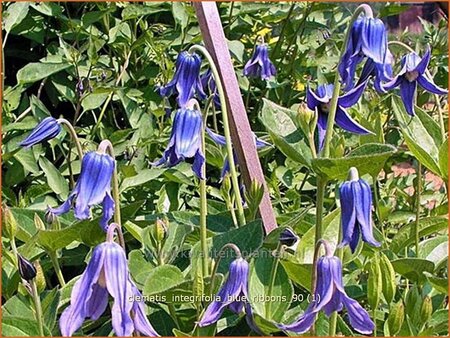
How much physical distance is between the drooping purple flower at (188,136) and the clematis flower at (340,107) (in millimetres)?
175

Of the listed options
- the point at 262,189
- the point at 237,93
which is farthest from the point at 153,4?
the point at 262,189

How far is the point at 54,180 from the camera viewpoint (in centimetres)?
147

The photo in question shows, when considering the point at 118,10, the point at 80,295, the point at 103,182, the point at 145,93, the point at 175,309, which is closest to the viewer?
the point at 80,295

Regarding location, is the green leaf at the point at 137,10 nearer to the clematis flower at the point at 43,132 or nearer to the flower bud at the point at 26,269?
the clematis flower at the point at 43,132

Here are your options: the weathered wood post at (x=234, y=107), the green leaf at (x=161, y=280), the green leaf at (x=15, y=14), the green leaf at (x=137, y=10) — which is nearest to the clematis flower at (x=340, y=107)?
the weathered wood post at (x=234, y=107)

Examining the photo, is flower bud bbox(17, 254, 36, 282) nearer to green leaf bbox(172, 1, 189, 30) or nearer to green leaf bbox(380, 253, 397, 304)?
green leaf bbox(380, 253, 397, 304)

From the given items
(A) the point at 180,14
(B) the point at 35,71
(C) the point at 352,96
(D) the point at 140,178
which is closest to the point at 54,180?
(D) the point at 140,178

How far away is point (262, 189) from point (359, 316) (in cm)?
29

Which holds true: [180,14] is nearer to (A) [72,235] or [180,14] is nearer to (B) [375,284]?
(A) [72,235]

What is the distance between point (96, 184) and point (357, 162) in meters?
0.35

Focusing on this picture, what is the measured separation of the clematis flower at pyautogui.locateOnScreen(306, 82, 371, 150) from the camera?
1062mm

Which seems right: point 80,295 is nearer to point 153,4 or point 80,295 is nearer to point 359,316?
point 359,316

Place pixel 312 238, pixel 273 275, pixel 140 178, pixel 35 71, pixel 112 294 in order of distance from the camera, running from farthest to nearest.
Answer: pixel 35 71, pixel 140 178, pixel 312 238, pixel 273 275, pixel 112 294

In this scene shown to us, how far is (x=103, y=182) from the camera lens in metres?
0.99
